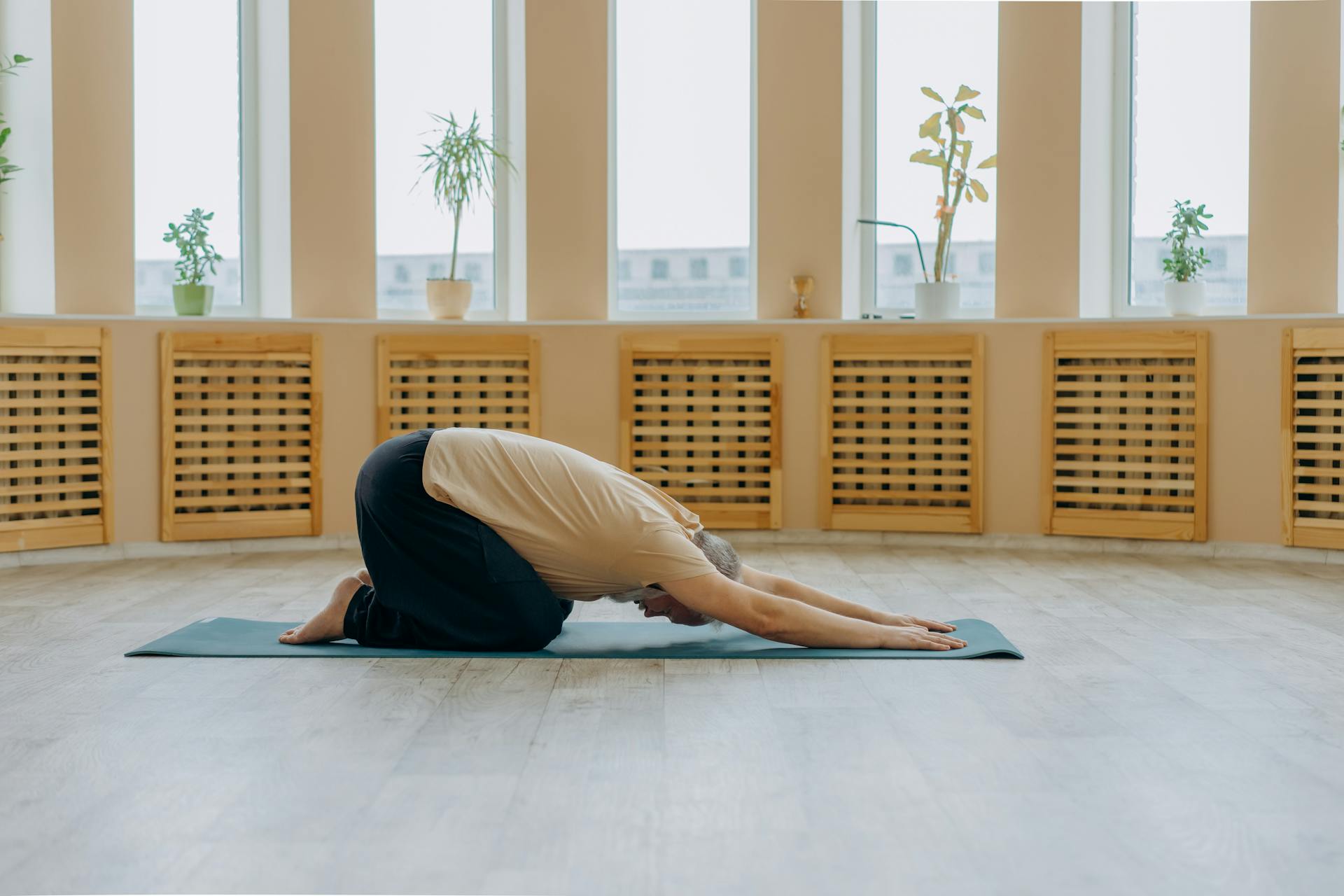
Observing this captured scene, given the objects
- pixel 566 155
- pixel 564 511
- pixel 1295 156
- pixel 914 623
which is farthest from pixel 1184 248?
pixel 564 511

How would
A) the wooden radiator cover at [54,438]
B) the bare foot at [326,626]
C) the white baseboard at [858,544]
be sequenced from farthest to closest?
the white baseboard at [858,544]
the wooden radiator cover at [54,438]
the bare foot at [326,626]

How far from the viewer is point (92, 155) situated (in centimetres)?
519

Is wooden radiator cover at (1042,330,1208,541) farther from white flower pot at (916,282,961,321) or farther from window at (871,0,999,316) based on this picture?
window at (871,0,999,316)

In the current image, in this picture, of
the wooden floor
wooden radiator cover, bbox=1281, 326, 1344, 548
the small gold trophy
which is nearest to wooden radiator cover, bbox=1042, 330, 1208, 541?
wooden radiator cover, bbox=1281, 326, 1344, 548

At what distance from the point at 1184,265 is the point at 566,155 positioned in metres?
2.93

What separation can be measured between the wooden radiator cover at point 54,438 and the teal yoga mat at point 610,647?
191 centimetres

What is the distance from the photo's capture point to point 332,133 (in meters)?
5.48

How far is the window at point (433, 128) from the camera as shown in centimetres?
578

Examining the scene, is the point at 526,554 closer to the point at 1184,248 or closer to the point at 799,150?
the point at 799,150

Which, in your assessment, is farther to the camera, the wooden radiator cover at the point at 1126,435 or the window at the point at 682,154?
the window at the point at 682,154

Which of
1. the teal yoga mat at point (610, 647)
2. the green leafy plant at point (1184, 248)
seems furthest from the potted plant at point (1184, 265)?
the teal yoga mat at point (610, 647)

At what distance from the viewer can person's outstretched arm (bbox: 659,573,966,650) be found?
2842 millimetres

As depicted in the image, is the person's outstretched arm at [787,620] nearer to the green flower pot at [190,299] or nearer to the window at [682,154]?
the window at [682,154]

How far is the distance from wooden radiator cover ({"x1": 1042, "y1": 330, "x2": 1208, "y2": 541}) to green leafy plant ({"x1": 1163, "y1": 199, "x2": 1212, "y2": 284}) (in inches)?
14.0
